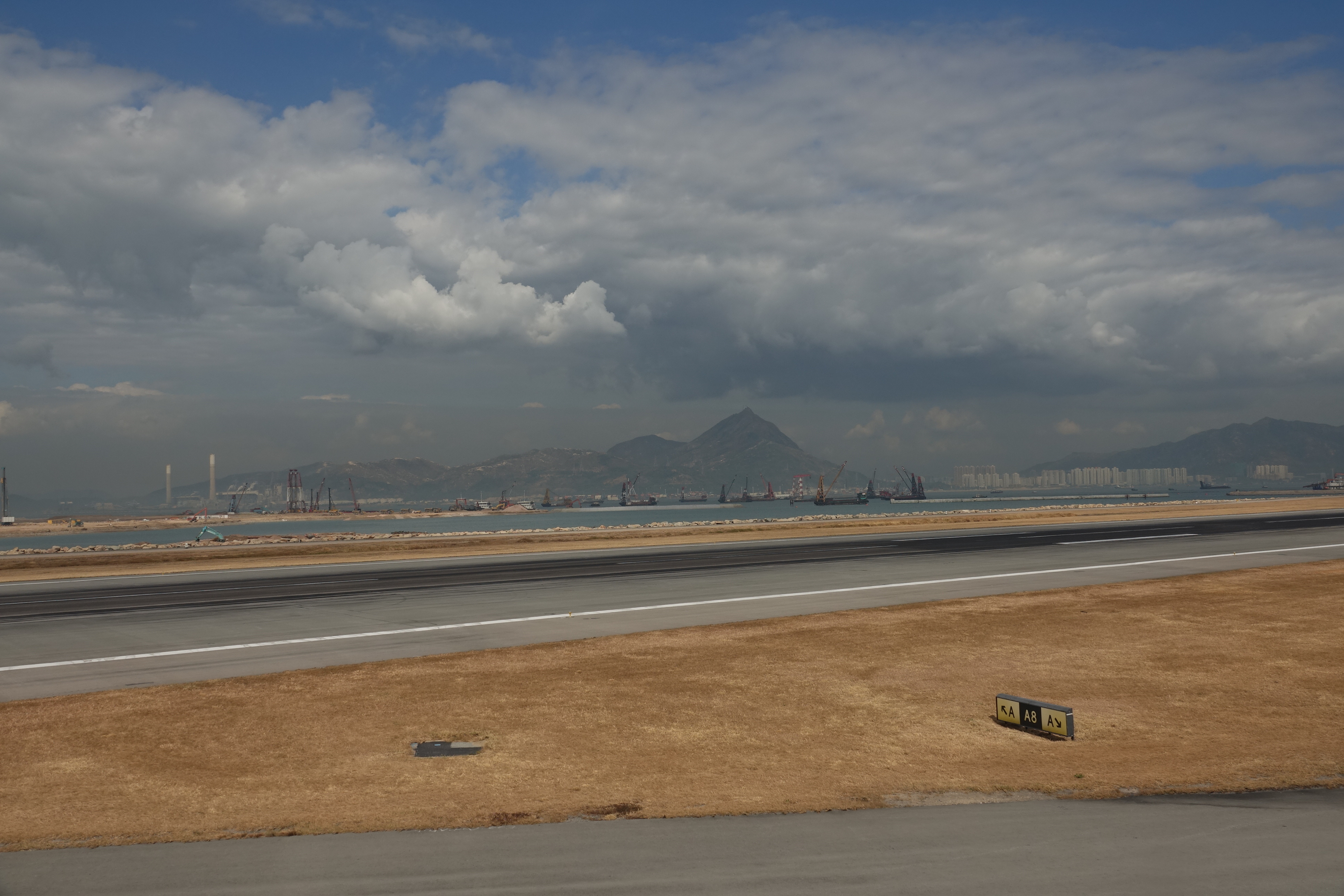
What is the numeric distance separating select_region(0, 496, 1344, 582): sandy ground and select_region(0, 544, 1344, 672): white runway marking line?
26100 millimetres

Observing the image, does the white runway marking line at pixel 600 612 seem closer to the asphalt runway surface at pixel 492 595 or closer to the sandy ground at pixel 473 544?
the asphalt runway surface at pixel 492 595

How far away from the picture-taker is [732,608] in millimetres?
22109

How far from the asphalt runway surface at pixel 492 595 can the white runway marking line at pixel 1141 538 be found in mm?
283

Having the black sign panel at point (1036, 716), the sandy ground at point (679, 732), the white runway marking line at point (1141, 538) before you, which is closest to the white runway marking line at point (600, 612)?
the sandy ground at point (679, 732)

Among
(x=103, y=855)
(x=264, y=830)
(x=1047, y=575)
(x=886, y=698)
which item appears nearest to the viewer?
(x=103, y=855)

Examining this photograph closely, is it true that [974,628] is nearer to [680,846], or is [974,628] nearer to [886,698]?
[886,698]

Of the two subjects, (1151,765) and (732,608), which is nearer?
(1151,765)

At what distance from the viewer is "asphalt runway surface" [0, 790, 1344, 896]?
6.29m

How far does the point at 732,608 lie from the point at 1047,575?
12.6 meters

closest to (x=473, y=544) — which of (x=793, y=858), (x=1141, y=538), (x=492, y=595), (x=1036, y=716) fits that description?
(x=492, y=595)

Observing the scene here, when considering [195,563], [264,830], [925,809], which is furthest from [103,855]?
[195,563]

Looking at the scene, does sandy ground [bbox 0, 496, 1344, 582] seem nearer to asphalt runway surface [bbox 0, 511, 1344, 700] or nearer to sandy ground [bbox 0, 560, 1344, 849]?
asphalt runway surface [bbox 0, 511, 1344, 700]

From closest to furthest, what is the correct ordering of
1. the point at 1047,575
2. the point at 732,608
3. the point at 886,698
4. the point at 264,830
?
the point at 264,830
the point at 886,698
the point at 732,608
the point at 1047,575

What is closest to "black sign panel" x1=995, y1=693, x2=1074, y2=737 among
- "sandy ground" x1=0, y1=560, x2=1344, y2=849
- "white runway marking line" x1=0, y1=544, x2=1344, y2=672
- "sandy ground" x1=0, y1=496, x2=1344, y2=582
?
"sandy ground" x1=0, y1=560, x2=1344, y2=849
